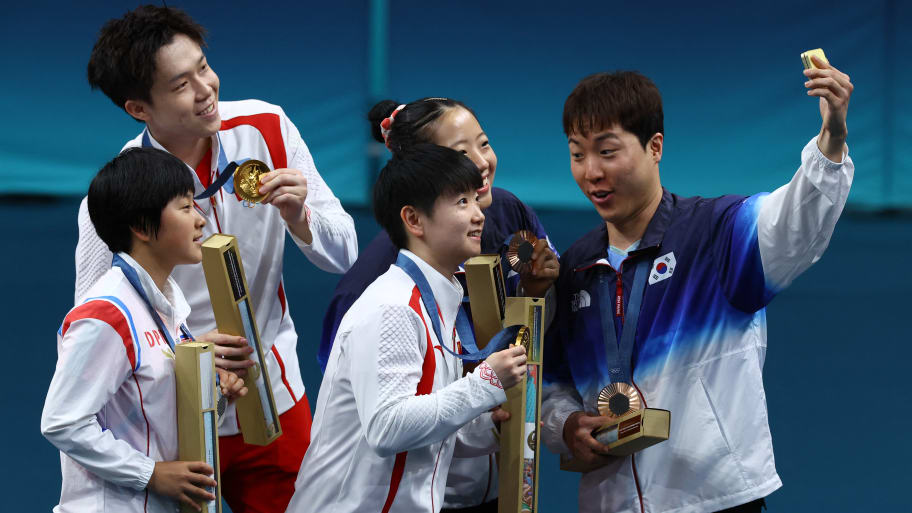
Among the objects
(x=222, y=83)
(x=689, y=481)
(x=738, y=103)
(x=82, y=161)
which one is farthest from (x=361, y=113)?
(x=689, y=481)

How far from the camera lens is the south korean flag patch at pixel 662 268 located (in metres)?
2.47

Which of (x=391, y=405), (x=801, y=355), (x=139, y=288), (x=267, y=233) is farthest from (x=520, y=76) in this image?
(x=391, y=405)

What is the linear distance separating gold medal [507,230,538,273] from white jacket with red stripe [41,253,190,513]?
752 millimetres

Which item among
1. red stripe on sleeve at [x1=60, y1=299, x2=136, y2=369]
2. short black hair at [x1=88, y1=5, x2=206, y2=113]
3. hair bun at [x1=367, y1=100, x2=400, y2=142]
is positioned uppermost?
short black hair at [x1=88, y1=5, x2=206, y2=113]

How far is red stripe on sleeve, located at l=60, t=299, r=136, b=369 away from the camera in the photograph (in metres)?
2.11

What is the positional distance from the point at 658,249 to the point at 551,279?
249 mm

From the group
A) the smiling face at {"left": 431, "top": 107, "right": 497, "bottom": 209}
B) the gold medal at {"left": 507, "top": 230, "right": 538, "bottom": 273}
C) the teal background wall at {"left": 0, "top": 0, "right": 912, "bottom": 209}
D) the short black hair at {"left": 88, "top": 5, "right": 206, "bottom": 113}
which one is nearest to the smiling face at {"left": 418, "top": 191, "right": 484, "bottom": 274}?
the gold medal at {"left": 507, "top": 230, "right": 538, "bottom": 273}

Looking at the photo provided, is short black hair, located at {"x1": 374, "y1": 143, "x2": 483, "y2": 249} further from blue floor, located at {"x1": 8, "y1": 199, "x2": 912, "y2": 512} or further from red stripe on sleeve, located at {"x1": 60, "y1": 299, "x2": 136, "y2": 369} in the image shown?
blue floor, located at {"x1": 8, "y1": 199, "x2": 912, "y2": 512}

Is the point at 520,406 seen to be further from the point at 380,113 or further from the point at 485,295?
the point at 380,113

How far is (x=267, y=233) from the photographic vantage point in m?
2.78

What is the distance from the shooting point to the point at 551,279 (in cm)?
251

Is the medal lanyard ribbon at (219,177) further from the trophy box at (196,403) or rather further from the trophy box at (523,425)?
the trophy box at (523,425)

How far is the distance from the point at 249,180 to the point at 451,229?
1.57 feet

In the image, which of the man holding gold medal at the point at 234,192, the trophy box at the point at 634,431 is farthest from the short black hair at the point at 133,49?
the trophy box at the point at 634,431
